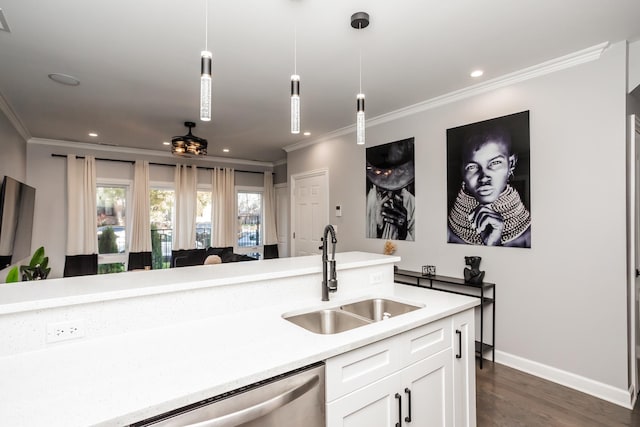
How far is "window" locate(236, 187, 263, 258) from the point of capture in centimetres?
676

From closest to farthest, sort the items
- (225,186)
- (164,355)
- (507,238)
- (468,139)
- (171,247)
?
(164,355), (507,238), (468,139), (171,247), (225,186)

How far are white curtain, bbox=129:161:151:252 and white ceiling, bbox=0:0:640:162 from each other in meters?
1.89

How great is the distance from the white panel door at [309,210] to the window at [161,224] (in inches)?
91.5

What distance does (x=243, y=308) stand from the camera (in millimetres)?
1625

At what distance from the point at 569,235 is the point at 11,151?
591 cm

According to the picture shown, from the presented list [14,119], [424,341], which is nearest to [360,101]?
[424,341]

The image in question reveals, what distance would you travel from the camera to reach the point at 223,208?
6.32m

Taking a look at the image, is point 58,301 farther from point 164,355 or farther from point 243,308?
point 243,308

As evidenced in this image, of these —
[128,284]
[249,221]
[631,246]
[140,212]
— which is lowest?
[128,284]

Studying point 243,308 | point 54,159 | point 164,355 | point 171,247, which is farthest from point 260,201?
point 164,355

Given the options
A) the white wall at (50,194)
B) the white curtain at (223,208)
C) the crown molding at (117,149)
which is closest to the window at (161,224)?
the crown molding at (117,149)

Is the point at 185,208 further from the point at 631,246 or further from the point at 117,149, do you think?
the point at 631,246

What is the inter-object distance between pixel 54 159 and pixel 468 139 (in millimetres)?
5913

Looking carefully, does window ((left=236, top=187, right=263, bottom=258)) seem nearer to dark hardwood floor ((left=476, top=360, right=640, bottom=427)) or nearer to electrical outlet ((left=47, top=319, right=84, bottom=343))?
dark hardwood floor ((left=476, top=360, right=640, bottom=427))
